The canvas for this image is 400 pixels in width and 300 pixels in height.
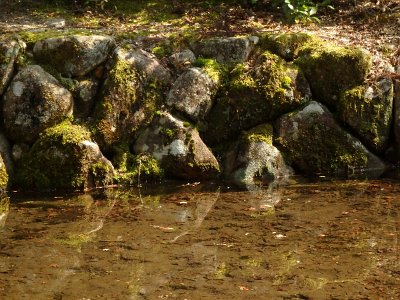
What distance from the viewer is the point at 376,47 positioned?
32.1 ft

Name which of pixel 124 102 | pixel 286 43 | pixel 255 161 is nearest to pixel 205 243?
pixel 255 161

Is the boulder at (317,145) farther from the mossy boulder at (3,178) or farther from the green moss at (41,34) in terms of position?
the mossy boulder at (3,178)

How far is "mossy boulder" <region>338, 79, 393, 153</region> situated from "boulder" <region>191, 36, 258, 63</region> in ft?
5.48

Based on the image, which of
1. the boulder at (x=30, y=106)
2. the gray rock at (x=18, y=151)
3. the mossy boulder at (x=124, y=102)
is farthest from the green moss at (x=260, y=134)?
the gray rock at (x=18, y=151)

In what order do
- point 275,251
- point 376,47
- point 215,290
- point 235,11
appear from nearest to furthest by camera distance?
1. point 215,290
2. point 275,251
3. point 376,47
4. point 235,11

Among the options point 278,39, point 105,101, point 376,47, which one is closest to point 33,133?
point 105,101

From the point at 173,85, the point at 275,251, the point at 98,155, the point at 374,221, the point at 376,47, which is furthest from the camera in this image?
the point at 376,47

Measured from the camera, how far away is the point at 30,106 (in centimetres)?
829

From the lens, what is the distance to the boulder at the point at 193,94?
8.87 metres

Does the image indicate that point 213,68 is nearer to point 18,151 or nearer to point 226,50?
point 226,50

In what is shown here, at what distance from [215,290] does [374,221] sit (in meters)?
2.47

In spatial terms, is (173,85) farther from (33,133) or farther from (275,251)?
(275,251)

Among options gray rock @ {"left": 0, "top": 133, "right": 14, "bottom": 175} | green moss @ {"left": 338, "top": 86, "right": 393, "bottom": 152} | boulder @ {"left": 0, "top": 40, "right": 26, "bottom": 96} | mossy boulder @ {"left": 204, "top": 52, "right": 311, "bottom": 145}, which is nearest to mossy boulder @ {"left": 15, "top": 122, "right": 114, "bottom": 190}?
gray rock @ {"left": 0, "top": 133, "right": 14, "bottom": 175}

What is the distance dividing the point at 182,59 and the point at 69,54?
1707 millimetres
